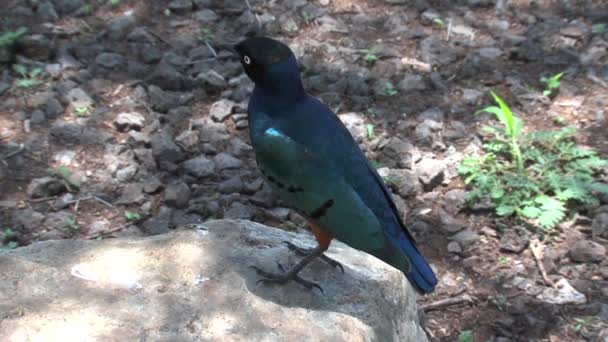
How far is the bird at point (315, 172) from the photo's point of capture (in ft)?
10.5

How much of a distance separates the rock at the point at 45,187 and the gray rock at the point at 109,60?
1359 mm

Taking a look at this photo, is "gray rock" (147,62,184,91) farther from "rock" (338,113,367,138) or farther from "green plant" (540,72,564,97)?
"green plant" (540,72,564,97)

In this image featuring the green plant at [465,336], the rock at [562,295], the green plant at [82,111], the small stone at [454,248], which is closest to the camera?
the green plant at [465,336]

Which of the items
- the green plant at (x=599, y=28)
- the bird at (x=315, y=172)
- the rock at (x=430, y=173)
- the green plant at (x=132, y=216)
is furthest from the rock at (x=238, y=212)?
the green plant at (x=599, y=28)

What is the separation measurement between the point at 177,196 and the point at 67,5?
8.59 feet

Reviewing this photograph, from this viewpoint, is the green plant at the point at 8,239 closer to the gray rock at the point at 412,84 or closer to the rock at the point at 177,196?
the rock at the point at 177,196

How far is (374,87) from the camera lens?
226 inches

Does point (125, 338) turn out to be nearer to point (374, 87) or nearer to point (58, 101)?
point (58, 101)

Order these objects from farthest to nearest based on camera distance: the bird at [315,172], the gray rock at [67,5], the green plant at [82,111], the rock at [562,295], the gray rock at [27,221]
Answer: the gray rock at [67,5] < the green plant at [82,111] < the gray rock at [27,221] < the rock at [562,295] < the bird at [315,172]

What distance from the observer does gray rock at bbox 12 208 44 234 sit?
445 centimetres

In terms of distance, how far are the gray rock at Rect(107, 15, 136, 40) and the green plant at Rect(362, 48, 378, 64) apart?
74.9 inches

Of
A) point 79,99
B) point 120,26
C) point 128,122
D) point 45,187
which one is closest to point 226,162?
point 128,122

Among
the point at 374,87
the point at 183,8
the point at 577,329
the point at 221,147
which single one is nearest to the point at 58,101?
the point at 221,147

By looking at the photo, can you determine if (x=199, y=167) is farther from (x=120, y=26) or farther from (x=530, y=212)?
(x=530, y=212)
